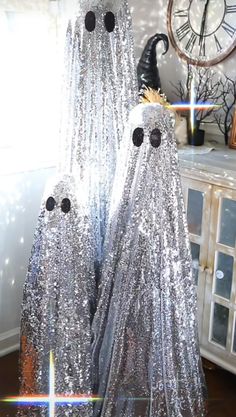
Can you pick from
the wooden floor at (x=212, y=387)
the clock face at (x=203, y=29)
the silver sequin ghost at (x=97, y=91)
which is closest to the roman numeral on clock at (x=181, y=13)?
the clock face at (x=203, y=29)

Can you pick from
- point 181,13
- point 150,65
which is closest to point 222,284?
point 150,65

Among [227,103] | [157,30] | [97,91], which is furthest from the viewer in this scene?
[157,30]

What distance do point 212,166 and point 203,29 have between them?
29.6 inches

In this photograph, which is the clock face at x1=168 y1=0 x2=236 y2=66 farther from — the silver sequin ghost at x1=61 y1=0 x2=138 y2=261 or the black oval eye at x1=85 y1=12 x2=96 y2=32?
the black oval eye at x1=85 y1=12 x2=96 y2=32

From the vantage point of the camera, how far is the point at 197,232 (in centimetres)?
204

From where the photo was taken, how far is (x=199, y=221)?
2.03 metres

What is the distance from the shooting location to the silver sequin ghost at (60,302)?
5.04 ft

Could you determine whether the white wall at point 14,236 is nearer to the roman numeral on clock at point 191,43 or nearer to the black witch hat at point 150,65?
the black witch hat at point 150,65

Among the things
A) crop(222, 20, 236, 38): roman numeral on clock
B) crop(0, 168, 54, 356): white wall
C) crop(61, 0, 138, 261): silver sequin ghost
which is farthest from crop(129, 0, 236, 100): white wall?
crop(61, 0, 138, 261): silver sequin ghost

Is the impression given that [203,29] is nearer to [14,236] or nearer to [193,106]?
[193,106]

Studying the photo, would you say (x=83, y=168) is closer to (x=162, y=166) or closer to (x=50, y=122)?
(x=162, y=166)

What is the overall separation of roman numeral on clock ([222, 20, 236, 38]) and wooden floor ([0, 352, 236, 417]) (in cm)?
139

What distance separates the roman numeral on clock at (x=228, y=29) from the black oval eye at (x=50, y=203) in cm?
119

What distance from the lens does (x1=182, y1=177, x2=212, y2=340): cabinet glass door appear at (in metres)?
1.98
